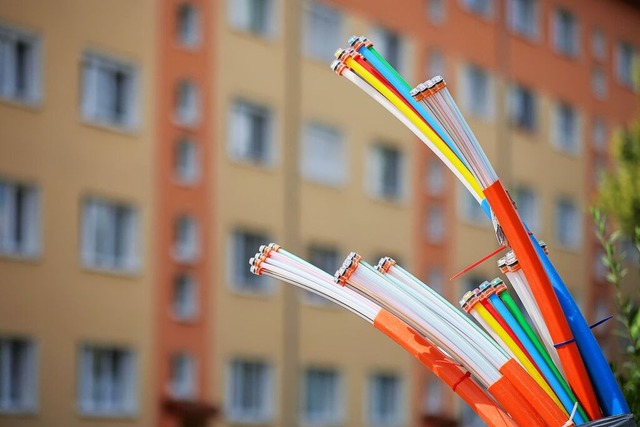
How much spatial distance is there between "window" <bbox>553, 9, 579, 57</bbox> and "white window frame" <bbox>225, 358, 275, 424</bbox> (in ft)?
64.8

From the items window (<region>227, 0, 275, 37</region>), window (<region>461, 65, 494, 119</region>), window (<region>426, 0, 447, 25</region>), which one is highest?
window (<region>426, 0, 447, 25</region>)

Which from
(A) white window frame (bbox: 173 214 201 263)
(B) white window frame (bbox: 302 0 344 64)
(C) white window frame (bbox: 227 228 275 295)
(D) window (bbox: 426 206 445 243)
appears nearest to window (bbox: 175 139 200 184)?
(A) white window frame (bbox: 173 214 201 263)

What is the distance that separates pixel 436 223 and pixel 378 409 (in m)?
6.23

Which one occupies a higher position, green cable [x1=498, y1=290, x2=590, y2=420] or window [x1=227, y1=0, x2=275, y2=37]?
window [x1=227, y1=0, x2=275, y2=37]

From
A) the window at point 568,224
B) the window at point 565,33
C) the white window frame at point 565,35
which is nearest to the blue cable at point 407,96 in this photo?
the window at point 568,224

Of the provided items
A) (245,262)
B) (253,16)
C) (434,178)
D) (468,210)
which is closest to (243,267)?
(245,262)

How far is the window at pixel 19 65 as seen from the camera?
3319 centimetres

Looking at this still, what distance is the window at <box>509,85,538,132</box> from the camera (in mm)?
50219

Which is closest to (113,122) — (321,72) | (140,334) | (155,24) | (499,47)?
(155,24)

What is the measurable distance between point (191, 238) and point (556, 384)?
102ft

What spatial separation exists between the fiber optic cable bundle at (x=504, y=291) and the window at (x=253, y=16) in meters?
32.2

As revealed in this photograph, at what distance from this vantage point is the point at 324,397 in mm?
42031

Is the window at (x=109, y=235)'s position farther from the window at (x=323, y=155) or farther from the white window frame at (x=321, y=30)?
the white window frame at (x=321, y=30)

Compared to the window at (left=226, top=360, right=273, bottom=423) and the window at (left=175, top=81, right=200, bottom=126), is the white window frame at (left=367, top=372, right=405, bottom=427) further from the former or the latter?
the window at (left=175, top=81, right=200, bottom=126)
